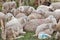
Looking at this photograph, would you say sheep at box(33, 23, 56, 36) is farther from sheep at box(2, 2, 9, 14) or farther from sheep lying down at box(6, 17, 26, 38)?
sheep at box(2, 2, 9, 14)

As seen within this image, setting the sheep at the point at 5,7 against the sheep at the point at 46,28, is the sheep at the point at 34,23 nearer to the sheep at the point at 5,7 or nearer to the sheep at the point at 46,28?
the sheep at the point at 46,28

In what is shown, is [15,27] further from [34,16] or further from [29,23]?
[34,16]

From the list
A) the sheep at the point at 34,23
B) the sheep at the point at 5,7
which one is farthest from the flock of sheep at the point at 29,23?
the sheep at the point at 5,7

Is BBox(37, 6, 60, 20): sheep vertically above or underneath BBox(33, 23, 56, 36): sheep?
above

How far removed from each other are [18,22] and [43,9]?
83cm

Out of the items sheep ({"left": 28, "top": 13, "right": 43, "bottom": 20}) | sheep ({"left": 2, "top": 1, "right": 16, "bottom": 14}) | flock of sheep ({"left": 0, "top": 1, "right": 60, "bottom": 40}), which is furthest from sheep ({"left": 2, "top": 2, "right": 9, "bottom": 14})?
sheep ({"left": 28, "top": 13, "right": 43, "bottom": 20})

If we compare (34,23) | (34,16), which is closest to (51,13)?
(34,16)

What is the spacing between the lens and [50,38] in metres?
3.61

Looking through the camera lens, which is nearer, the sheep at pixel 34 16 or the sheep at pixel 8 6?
the sheep at pixel 34 16

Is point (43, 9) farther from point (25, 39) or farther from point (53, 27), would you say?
point (25, 39)

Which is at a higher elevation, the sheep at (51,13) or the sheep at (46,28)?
the sheep at (51,13)

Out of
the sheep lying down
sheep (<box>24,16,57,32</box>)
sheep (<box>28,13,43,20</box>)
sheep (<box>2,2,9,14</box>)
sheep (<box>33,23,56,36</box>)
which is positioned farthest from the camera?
sheep (<box>2,2,9,14</box>)

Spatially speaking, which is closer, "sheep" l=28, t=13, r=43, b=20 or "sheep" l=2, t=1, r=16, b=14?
"sheep" l=28, t=13, r=43, b=20

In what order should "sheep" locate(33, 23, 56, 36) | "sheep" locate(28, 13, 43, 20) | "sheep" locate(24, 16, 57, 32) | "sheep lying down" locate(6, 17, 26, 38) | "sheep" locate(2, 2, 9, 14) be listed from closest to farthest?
"sheep lying down" locate(6, 17, 26, 38) < "sheep" locate(33, 23, 56, 36) < "sheep" locate(24, 16, 57, 32) < "sheep" locate(28, 13, 43, 20) < "sheep" locate(2, 2, 9, 14)
